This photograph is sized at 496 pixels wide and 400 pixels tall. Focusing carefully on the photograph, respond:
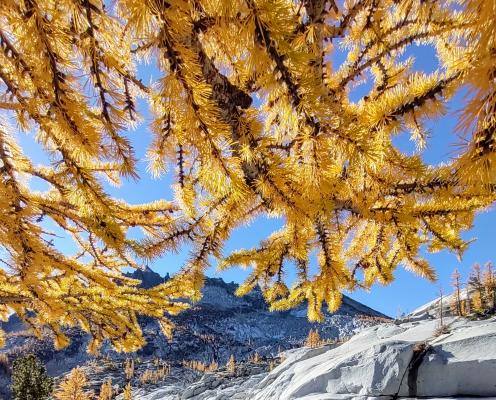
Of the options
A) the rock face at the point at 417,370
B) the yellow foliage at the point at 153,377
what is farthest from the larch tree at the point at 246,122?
the yellow foliage at the point at 153,377

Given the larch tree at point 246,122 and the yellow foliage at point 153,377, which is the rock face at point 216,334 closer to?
the yellow foliage at point 153,377

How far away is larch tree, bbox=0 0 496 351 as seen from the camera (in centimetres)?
79

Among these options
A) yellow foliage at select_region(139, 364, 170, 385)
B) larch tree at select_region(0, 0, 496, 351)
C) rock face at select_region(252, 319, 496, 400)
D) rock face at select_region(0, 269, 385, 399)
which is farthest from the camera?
rock face at select_region(0, 269, 385, 399)

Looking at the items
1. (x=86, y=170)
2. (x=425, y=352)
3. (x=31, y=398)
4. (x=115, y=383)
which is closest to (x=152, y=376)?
(x=115, y=383)

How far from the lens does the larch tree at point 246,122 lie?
31.2 inches

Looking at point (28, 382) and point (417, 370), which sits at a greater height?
point (417, 370)

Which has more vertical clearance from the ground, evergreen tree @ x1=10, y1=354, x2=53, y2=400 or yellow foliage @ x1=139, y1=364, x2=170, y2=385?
evergreen tree @ x1=10, y1=354, x2=53, y2=400

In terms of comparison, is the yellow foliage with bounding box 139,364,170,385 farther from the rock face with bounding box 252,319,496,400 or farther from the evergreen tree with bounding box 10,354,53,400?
the rock face with bounding box 252,319,496,400

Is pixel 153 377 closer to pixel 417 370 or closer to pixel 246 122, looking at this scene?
pixel 417 370

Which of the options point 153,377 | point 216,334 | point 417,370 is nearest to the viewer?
point 417,370

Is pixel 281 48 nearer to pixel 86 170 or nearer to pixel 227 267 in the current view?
pixel 86 170

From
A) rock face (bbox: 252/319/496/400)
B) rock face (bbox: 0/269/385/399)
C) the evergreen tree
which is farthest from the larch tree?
rock face (bbox: 0/269/385/399)

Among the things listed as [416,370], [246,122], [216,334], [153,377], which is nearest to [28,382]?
[153,377]

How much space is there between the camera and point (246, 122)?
111 cm
